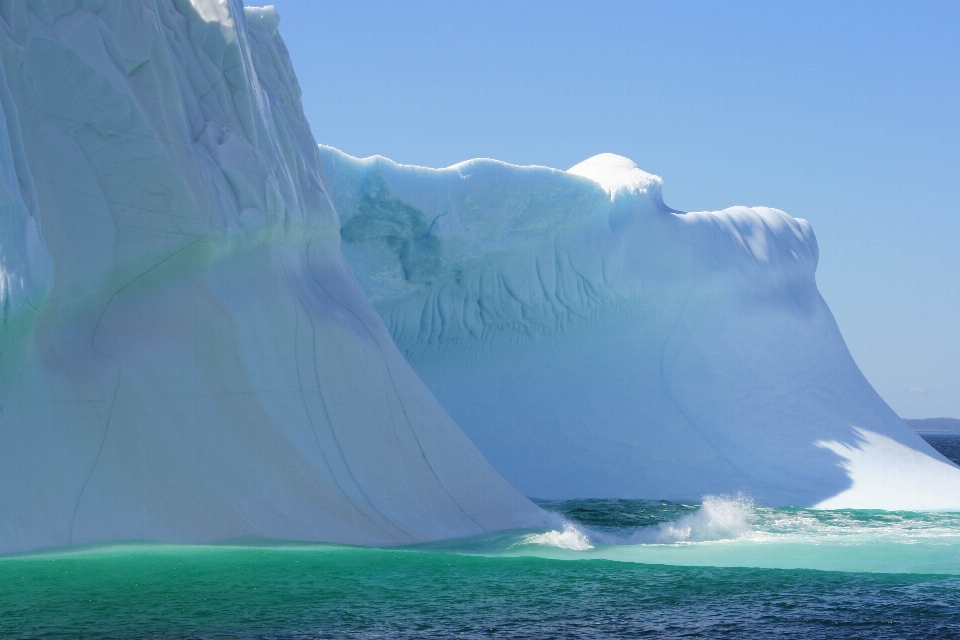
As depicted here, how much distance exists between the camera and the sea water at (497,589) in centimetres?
595

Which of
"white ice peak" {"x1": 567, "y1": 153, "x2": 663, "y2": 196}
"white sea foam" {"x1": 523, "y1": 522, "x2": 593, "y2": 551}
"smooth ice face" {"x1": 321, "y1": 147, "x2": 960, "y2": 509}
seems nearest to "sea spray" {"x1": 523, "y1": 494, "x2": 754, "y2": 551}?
"white sea foam" {"x1": 523, "y1": 522, "x2": 593, "y2": 551}

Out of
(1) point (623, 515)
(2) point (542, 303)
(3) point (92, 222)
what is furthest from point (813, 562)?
(2) point (542, 303)

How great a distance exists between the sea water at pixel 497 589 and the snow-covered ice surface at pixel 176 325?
1.55 feet

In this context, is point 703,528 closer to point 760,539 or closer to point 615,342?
point 760,539

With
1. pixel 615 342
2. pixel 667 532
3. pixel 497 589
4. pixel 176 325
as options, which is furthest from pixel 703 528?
pixel 176 325

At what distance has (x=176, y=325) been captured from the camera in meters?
8.62

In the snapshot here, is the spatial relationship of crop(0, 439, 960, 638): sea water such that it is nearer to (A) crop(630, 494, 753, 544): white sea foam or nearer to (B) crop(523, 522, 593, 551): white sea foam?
(B) crop(523, 522, 593, 551): white sea foam

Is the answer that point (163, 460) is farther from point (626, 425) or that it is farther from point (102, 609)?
point (626, 425)

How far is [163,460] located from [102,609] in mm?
2059

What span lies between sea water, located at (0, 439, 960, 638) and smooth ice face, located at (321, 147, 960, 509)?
14.6 feet

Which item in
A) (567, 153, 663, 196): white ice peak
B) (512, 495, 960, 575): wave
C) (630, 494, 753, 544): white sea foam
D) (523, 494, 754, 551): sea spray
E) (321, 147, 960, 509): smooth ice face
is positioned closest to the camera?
(512, 495, 960, 575): wave

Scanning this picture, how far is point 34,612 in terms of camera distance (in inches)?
233

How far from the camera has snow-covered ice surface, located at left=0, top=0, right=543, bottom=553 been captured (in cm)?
748

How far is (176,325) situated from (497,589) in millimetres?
3303
